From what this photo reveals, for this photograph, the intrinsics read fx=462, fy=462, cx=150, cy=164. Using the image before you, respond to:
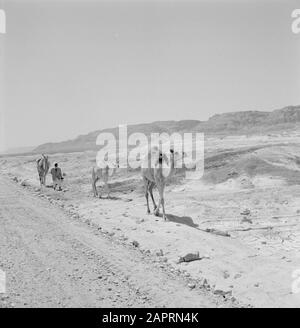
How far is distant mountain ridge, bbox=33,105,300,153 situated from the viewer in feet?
322

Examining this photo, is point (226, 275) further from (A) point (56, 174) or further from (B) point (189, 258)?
(A) point (56, 174)

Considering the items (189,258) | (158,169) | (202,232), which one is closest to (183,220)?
(158,169)

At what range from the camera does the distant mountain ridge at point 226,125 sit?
98250 millimetres

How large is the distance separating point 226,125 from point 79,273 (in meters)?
117

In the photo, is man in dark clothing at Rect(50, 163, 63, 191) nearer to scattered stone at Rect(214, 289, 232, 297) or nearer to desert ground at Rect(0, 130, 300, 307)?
desert ground at Rect(0, 130, 300, 307)

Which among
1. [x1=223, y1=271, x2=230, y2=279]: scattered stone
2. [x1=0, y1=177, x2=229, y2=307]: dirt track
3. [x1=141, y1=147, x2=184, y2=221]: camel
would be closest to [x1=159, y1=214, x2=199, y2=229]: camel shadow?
[x1=141, y1=147, x2=184, y2=221]: camel

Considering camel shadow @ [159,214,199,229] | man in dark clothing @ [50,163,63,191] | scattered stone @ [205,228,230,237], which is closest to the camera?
scattered stone @ [205,228,230,237]

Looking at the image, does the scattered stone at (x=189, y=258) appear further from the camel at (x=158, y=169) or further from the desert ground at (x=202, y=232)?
the camel at (x=158, y=169)

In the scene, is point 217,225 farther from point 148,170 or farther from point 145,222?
point 148,170

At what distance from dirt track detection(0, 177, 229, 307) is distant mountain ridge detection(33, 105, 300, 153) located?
71182 mm

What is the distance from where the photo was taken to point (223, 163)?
26.6 metres

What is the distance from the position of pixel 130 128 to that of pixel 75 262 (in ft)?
528

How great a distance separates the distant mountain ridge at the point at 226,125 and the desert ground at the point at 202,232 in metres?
61.1

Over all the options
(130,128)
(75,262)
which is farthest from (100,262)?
(130,128)
